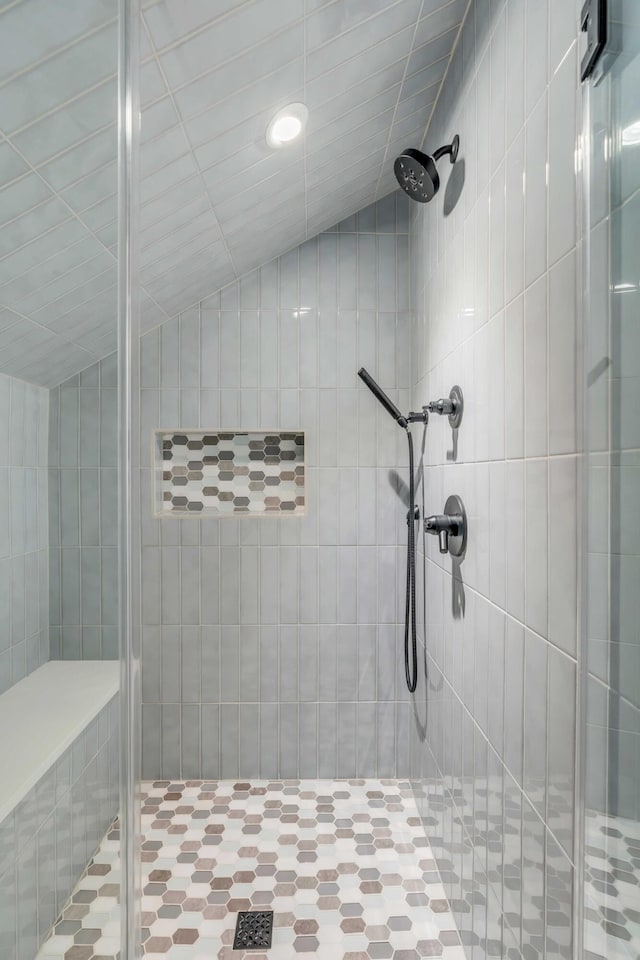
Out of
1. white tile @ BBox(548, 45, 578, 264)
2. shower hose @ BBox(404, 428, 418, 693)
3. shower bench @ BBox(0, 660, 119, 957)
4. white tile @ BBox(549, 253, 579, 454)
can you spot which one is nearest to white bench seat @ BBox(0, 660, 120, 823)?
shower bench @ BBox(0, 660, 119, 957)

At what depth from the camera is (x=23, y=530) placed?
63 cm

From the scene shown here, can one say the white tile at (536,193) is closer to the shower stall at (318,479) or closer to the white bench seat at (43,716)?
the shower stall at (318,479)

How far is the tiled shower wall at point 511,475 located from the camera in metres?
0.94

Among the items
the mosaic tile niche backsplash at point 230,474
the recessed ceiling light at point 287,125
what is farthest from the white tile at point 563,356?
the mosaic tile niche backsplash at point 230,474

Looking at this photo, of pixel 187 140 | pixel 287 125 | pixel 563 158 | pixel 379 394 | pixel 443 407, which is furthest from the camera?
pixel 379 394

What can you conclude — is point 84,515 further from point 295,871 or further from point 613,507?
point 295,871

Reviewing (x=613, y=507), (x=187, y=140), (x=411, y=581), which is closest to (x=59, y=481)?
(x=613, y=507)

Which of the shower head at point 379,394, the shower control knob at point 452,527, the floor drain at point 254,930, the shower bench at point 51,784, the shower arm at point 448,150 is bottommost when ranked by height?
the floor drain at point 254,930

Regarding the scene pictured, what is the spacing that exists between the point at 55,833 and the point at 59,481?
0.41m

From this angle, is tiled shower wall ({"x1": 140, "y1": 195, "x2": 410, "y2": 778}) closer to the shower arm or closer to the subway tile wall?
the shower arm

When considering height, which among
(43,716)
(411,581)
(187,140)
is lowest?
(411,581)

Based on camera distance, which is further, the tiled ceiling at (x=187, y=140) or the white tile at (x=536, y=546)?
the white tile at (x=536, y=546)

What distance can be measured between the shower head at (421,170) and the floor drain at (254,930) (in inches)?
81.1

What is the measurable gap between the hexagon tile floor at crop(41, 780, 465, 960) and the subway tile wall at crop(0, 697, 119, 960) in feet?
3.62
